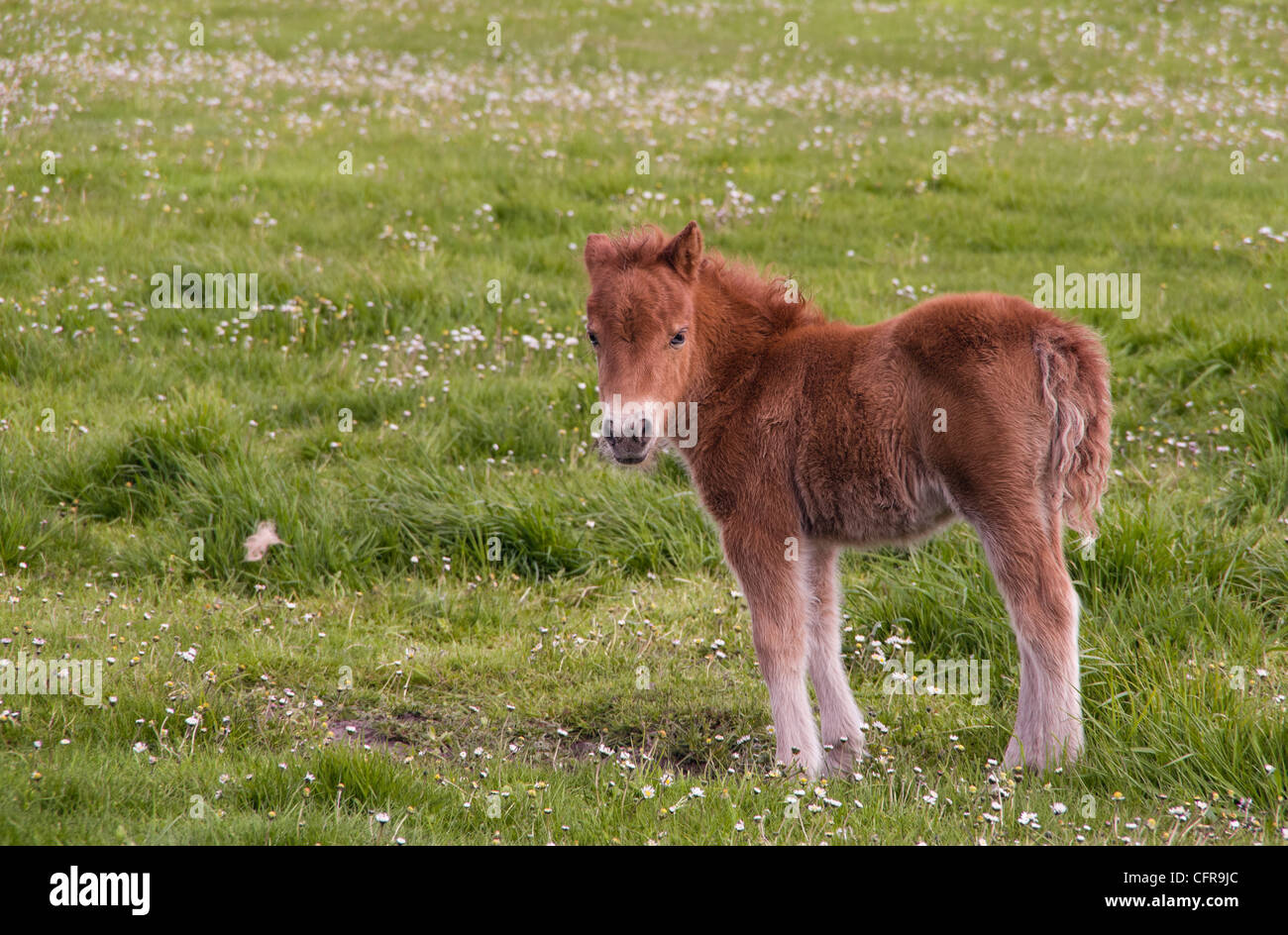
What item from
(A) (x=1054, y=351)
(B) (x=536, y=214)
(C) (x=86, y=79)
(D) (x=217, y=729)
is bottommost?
(D) (x=217, y=729)

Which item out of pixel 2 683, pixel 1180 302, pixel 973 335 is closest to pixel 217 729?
pixel 2 683

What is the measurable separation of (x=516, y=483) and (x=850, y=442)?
286 cm

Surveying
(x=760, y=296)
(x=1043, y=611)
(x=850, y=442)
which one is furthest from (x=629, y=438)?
(x=1043, y=611)

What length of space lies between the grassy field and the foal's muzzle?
1.18 metres

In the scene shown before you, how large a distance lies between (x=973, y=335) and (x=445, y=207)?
24.0 ft

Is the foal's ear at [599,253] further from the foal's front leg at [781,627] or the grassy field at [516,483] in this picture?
the grassy field at [516,483]

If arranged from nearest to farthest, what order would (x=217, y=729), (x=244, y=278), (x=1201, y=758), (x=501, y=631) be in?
(x=1201, y=758) → (x=217, y=729) → (x=501, y=631) → (x=244, y=278)

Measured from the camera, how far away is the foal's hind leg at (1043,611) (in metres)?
4.28

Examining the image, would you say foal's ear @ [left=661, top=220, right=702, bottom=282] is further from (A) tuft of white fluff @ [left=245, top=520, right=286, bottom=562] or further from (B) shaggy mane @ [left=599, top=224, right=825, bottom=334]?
(A) tuft of white fluff @ [left=245, top=520, right=286, bottom=562]

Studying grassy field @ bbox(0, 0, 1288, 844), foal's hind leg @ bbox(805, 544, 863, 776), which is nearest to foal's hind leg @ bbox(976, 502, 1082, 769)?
grassy field @ bbox(0, 0, 1288, 844)

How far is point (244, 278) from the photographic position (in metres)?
8.88

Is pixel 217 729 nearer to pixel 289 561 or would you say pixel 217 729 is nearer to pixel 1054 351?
pixel 289 561

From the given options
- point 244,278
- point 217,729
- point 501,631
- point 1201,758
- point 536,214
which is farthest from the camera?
point 536,214

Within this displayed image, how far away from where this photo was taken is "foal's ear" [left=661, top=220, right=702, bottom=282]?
468cm
